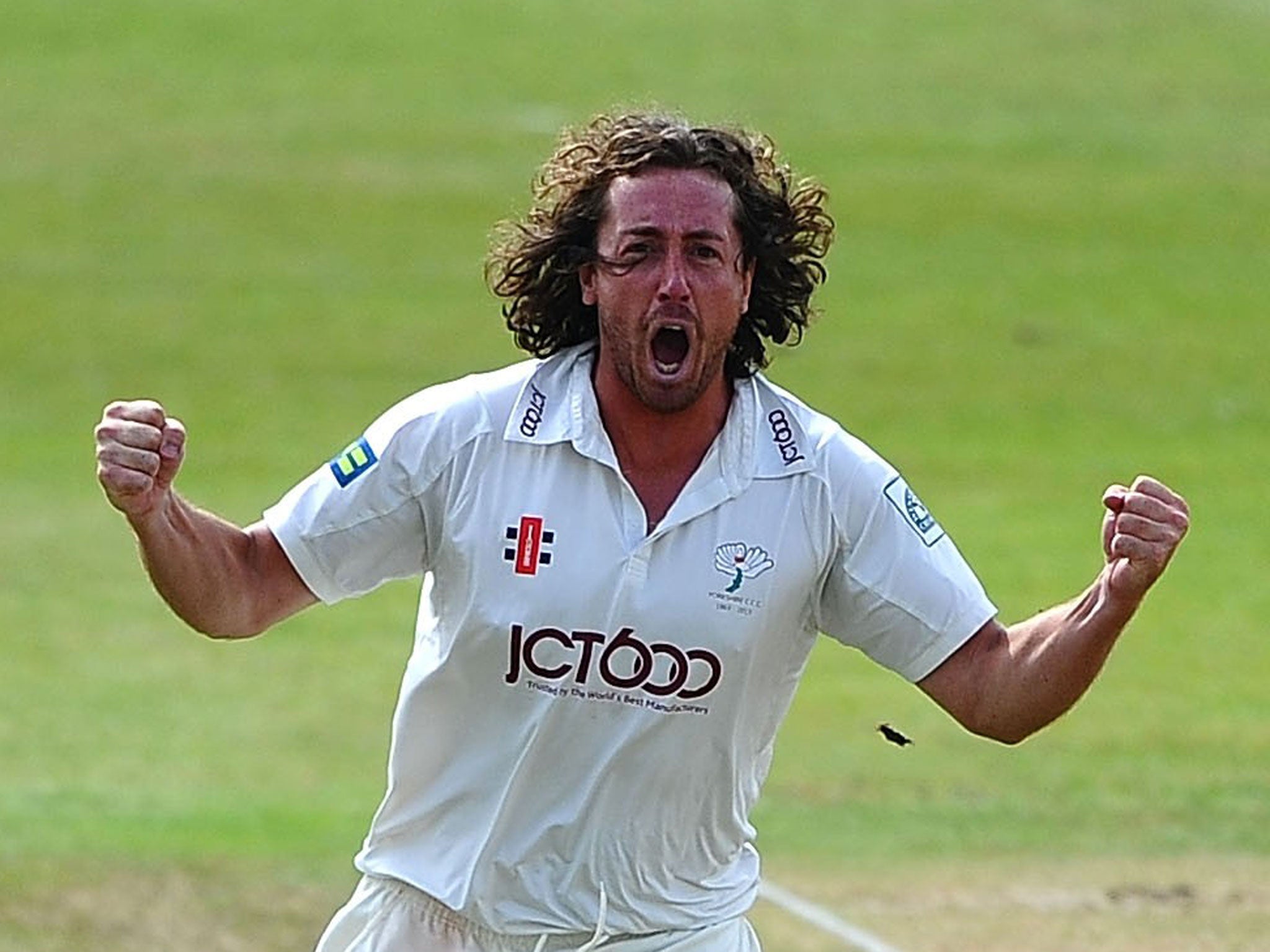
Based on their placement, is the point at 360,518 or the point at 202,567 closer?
the point at 202,567

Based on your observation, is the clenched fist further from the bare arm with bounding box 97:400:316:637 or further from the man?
the bare arm with bounding box 97:400:316:637

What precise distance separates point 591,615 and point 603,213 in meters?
0.85

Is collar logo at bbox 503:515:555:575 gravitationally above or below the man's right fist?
below

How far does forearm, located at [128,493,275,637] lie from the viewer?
5633 millimetres

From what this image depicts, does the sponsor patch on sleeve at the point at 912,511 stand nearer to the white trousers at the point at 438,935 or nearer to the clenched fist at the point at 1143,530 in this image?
the clenched fist at the point at 1143,530

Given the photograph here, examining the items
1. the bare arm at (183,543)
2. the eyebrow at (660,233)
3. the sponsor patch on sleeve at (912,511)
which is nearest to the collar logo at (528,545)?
the bare arm at (183,543)

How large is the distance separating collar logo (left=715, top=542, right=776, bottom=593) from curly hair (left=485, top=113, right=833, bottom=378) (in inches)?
18.6

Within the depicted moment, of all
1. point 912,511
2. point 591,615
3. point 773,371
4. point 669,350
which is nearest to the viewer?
point 591,615

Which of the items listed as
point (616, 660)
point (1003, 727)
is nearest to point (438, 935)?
point (616, 660)

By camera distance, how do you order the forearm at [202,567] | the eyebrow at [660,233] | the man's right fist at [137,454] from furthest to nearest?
the eyebrow at [660,233]
the forearm at [202,567]
the man's right fist at [137,454]

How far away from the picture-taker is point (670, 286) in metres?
5.70

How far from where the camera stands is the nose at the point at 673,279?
18.7 ft

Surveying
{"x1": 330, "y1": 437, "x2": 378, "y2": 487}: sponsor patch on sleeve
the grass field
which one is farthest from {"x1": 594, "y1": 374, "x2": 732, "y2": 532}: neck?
the grass field

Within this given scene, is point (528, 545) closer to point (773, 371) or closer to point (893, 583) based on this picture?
point (893, 583)
